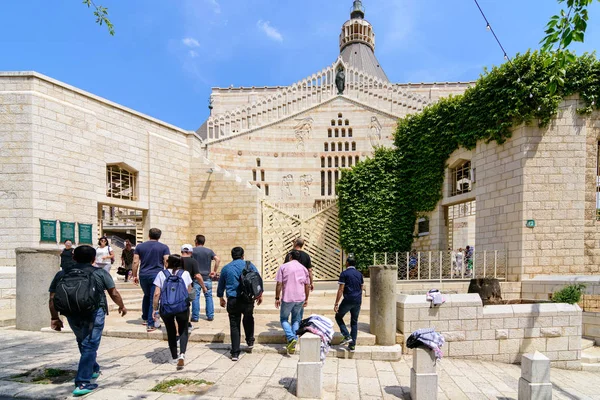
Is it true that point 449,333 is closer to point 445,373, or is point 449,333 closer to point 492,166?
point 445,373

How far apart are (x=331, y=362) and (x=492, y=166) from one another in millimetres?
9549

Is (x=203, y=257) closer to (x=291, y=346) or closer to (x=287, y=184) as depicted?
(x=291, y=346)

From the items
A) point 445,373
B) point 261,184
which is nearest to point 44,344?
point 445,373

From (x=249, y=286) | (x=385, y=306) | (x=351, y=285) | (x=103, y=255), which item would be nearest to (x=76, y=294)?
(x=249, y=286)

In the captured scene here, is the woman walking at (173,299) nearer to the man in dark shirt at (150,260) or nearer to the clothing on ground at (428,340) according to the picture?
the man in dark shirt at (150,260)

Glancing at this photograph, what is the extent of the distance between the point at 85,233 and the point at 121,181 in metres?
2.59

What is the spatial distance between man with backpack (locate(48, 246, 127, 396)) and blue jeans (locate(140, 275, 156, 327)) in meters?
2.02

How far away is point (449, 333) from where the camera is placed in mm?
6793

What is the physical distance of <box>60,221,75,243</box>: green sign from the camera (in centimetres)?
986

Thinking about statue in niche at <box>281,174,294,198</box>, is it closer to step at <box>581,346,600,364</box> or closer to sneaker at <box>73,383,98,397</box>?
step at <box>581,346,600,364</box>

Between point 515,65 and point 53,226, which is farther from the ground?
point 515,65

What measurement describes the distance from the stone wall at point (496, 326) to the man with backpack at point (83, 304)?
538cm

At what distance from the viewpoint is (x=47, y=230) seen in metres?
9.52

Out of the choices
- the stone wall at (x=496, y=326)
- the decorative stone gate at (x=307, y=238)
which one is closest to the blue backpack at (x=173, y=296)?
the stone wall at (x=496, y=326)
